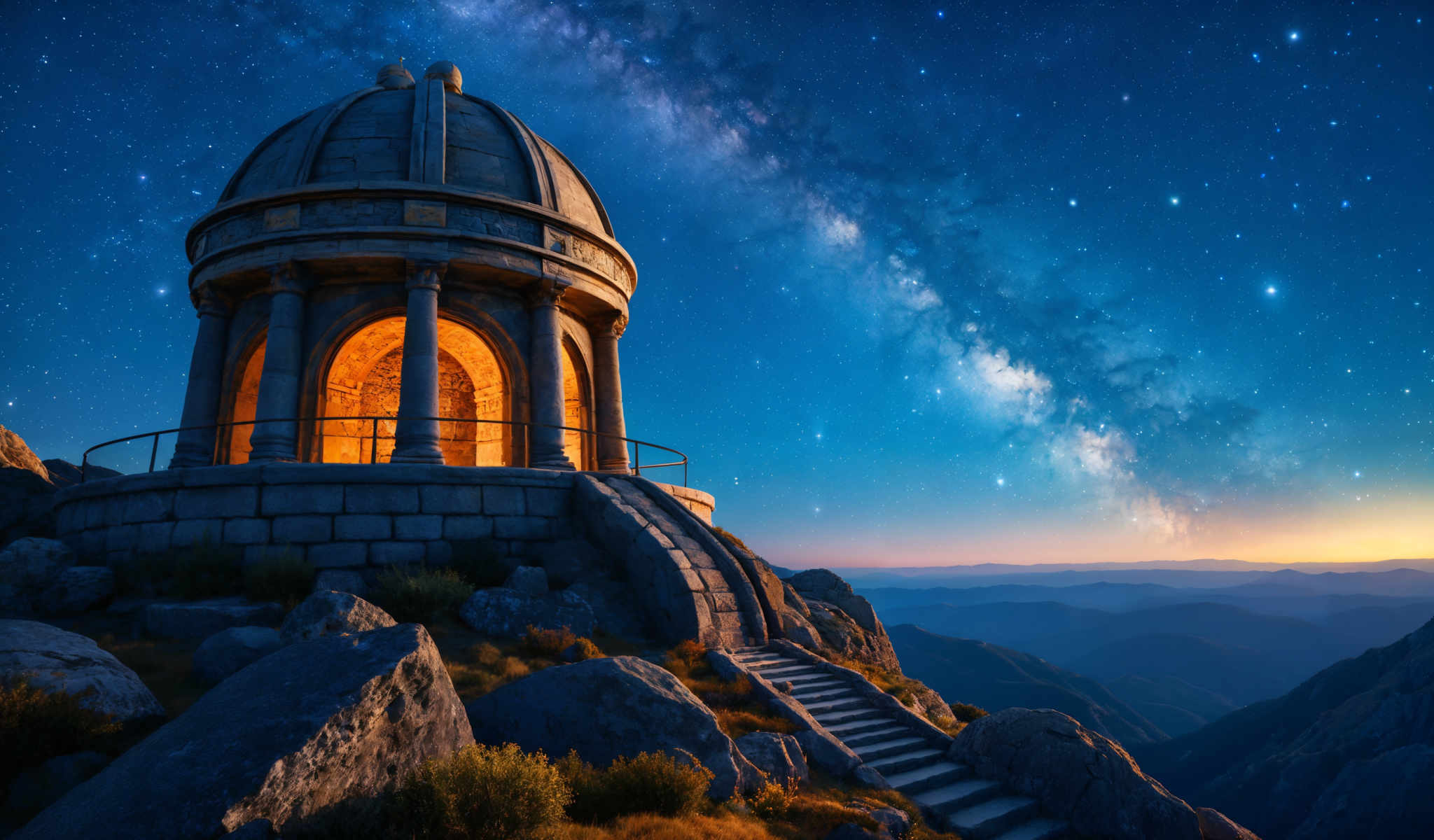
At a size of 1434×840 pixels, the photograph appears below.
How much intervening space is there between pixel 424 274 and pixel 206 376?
655 cm

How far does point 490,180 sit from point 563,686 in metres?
15.2

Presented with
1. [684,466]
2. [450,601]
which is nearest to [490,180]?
[684,466]

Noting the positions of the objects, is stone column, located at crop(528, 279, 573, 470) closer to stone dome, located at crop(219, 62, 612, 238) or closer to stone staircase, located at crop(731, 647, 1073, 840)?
stone dome, located at crop(219, 62, 612, 238)

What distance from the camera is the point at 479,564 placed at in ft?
43.8

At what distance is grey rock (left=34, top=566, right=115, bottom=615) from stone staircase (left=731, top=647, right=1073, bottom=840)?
10.7 meters

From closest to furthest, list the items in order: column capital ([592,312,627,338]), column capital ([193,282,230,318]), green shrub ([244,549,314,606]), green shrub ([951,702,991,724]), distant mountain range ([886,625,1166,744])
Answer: green shrub ([244,549,314,606]), green shrub ([951,702,991,724]), column capital ([193,282,230,318]), column capital ([592,312,627,338]), distant mountain range ([886,625,1166,744])

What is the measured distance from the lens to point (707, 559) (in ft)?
44.3

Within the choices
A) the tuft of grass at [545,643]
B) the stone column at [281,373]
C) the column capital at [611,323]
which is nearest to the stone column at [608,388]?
the column capital at [611,323]

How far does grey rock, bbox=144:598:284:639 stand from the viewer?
34.8 feet

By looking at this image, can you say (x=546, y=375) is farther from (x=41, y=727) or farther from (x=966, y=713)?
(x=41, y=727)

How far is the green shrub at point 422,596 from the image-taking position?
1145 cm

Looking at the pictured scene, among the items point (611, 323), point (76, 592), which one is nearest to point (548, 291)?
point (611, 323)

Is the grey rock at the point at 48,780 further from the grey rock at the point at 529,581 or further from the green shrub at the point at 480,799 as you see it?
the grey rock at the point at 529,581

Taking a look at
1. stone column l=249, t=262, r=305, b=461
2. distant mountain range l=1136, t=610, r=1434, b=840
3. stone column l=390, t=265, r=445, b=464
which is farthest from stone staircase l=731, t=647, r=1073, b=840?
distant mountain range l=1136, t=610, r=1434, b=840
